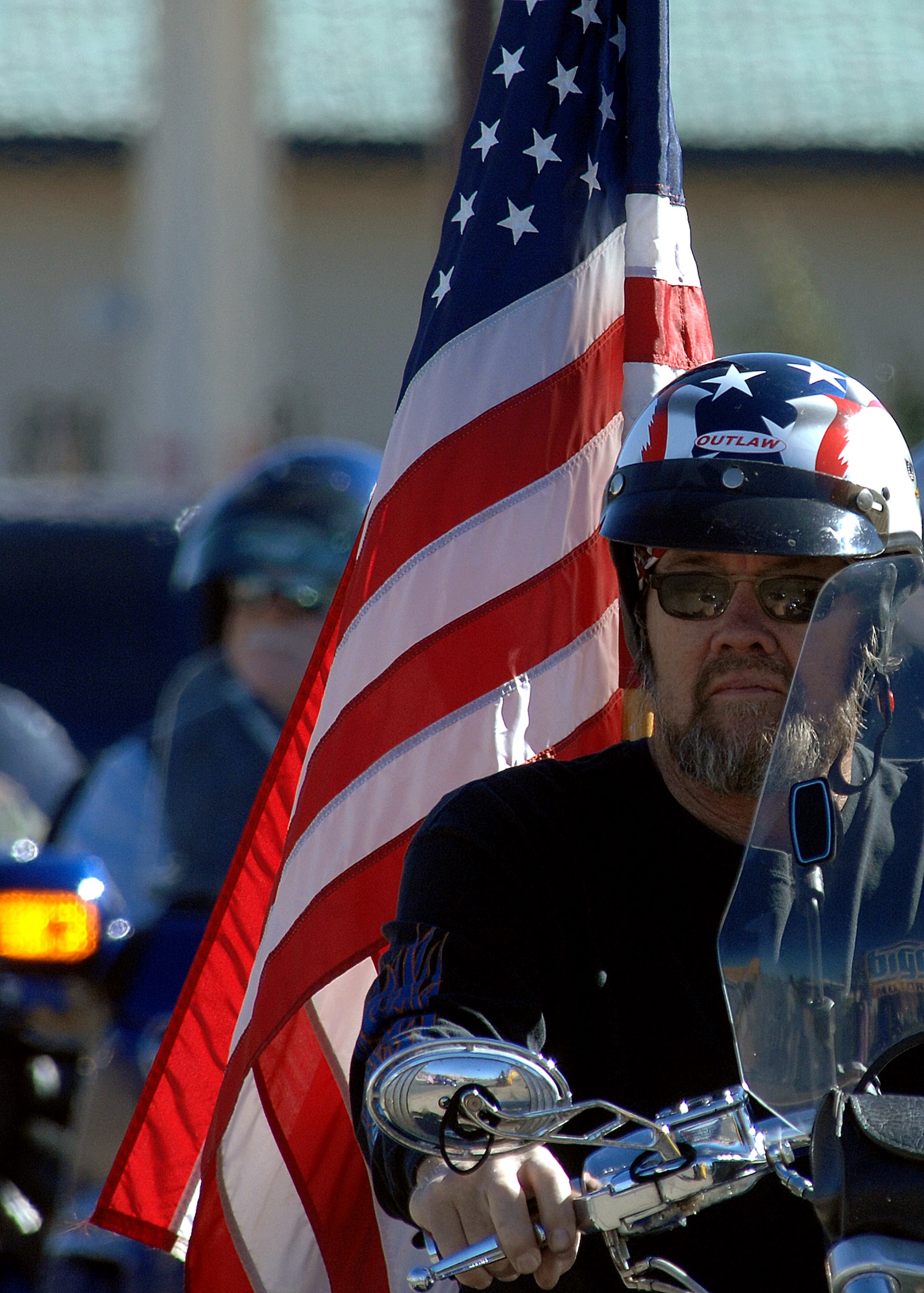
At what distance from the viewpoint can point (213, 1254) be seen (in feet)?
9.23

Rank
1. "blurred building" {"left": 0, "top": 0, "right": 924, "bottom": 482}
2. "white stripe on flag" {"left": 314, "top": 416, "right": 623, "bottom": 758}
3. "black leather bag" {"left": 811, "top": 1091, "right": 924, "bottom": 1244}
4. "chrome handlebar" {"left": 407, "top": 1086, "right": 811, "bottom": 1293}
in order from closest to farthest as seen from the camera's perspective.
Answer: "black leather bag" {"left": 811, "top": 1091, "right": 924, "bottom": 1244} < "chrome handlebar" {"left": 407, "top": 1086, "right": 811, "bottom": 1293} < "white stripe on flag" {"left": 314, "top": 416, "right": 623, "bottom": 758} < "blurred building" {"left": 0, "top": 0, "right": 924, "bottom": 482}

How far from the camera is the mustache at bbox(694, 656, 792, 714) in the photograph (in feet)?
7.64

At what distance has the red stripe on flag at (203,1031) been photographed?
305 cm

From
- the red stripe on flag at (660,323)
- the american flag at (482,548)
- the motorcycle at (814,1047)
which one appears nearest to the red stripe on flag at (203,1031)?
the american flag at (482,548)

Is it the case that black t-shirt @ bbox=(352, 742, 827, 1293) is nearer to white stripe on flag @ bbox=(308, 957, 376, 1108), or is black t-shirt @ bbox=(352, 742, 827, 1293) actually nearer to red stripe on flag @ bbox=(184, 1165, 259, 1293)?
white stripe on flag @ bbox=(308, 957, 376, 1108)

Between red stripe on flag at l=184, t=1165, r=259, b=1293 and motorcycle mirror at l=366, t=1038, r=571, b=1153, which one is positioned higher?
motorcycle mirror at l=366, t=1038, r=571, b=1153

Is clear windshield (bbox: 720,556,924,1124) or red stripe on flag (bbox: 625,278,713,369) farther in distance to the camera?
red stripe on flag (bbox: 625,278,713,369)

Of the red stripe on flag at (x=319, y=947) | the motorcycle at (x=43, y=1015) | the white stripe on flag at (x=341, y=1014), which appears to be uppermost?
the red stripe on flag at (x=319, y=947)

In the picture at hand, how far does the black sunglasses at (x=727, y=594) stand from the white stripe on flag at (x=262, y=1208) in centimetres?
97

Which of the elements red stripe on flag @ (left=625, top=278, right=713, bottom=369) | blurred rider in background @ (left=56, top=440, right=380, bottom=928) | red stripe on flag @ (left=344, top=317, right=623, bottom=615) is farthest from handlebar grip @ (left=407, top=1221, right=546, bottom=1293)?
blurred rider in background @ (left=56, top=440, right=380, bottom=928)

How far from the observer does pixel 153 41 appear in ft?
65.5

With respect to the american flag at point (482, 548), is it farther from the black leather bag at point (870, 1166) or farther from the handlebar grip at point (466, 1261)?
the black leather bag at point (870, 1166)

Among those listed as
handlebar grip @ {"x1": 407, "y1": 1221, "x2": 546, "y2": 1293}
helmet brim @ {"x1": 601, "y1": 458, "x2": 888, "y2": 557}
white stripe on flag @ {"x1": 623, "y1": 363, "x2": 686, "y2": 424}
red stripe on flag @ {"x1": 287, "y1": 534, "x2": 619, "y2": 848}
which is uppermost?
white stripe on flag @ {"x1": 623, "y1": 363, "x2": 686, "y2": 424}

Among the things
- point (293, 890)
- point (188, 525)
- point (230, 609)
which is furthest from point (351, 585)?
point (188, 525)
